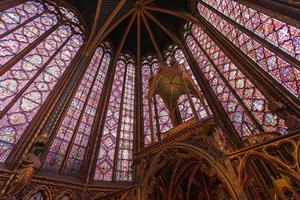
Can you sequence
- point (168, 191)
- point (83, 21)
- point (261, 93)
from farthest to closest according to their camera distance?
point (83, 21)
point (261, 93)
point (168, 191)

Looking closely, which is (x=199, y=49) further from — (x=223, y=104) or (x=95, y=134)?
(x=95, y=134)

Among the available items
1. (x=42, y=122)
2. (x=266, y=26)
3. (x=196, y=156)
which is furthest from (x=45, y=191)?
(x=266, y=26)

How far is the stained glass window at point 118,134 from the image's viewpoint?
7882mm

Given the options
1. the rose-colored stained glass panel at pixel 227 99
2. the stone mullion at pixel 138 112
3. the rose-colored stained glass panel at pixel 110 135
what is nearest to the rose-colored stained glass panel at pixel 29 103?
the rose-colored stained glass panel at pixel 110 135

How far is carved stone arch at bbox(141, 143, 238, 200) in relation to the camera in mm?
3105

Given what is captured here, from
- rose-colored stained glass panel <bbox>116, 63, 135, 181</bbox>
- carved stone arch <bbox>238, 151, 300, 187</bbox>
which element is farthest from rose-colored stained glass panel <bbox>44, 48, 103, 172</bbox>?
carved stone arch <bbox>238, 151, 300, 187</bbox>

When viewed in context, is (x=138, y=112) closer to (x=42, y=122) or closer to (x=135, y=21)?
(x=42, y=122)

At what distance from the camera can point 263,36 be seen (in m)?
6.40

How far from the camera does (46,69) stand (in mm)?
8023

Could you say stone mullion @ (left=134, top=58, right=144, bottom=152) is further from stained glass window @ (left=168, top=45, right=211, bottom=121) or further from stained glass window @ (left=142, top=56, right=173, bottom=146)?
stained glass window @ (left=168, top=45, right=211, bottom=121)

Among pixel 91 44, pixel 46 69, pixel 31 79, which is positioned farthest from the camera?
pixel 91 44

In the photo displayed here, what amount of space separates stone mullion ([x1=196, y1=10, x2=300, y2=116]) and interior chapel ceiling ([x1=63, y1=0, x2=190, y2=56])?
12.5 ft

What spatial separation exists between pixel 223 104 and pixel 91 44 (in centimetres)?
652

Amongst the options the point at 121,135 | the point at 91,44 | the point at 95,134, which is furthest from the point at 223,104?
the point at 91,44
